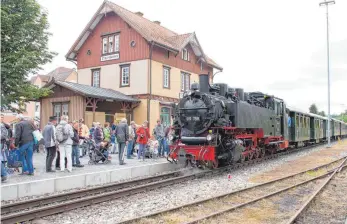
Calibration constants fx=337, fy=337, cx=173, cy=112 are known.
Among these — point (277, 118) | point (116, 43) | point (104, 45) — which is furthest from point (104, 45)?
point (277, 118)

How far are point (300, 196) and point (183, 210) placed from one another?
3.26 m

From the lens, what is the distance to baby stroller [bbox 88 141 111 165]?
12.1 meters

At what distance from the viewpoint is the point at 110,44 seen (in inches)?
993

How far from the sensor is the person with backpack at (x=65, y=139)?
9.98 m

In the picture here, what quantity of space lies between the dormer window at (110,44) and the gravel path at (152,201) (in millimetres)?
16587

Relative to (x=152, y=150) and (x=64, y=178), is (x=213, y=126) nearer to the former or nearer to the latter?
(x=152, y=150)

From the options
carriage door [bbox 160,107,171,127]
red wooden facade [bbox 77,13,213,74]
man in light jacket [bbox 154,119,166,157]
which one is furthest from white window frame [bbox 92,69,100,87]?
man in light jacket [bbox 154,119,166,157]

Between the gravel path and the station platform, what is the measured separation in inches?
60.9

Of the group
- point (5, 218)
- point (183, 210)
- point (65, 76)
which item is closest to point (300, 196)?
point (183, 210)

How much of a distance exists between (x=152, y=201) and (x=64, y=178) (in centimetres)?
246

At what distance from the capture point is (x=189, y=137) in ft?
36.7

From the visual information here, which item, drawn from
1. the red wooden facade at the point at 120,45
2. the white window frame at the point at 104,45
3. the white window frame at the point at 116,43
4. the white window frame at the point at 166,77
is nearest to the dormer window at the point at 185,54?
the white window frame at the point at 166,77

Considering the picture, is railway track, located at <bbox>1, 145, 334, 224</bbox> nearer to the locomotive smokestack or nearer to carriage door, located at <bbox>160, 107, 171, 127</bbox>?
the locomotive smokestack

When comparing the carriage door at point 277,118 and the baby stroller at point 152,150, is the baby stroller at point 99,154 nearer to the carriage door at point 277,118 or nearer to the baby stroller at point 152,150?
the baby stroller at point 152,150
